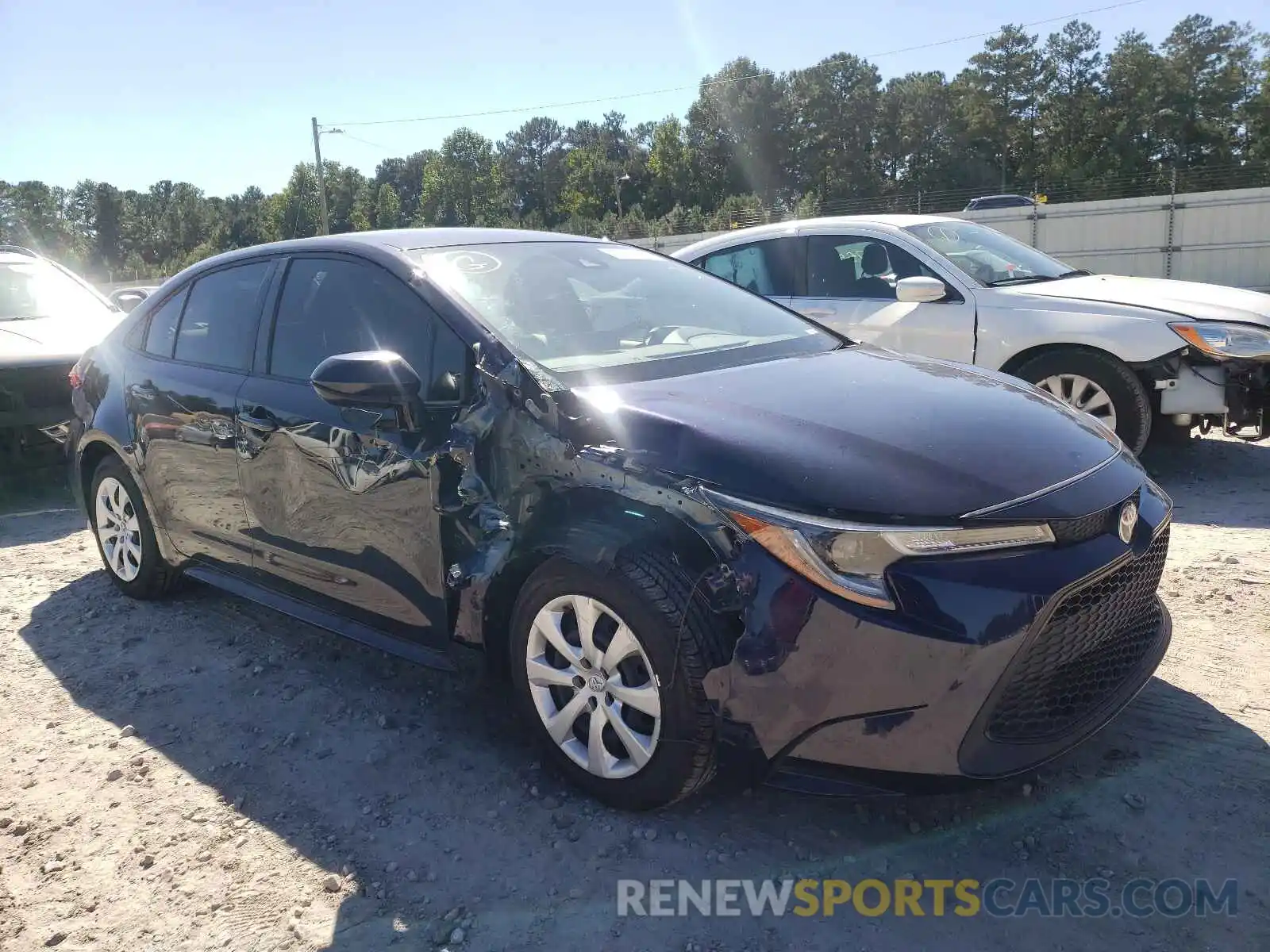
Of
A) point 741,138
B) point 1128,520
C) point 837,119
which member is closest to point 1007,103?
point 837,119

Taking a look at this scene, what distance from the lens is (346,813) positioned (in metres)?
2.80

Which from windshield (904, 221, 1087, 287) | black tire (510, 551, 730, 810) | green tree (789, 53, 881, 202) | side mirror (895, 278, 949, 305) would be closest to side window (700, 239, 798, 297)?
windshield (904, 221, 1087, 287)

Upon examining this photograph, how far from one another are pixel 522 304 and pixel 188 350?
5.92 ft

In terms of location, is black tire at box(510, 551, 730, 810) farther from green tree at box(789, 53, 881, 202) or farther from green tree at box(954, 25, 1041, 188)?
green tree at box(789, 53, 881, 202)

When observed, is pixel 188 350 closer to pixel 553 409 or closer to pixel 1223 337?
pixel 553 409

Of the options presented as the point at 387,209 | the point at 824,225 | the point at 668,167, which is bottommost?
the point at 824,225

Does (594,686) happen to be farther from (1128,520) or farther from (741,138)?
(741,138)

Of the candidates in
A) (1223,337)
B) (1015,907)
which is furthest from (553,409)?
(1223,337)

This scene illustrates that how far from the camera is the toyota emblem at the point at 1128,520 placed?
2.47 m

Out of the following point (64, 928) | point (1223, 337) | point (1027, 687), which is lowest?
point (64, 928)

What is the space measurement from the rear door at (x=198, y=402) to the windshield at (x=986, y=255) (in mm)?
4372

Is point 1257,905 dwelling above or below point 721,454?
below

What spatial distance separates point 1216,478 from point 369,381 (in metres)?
5.24

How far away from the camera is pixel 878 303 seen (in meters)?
6.42
